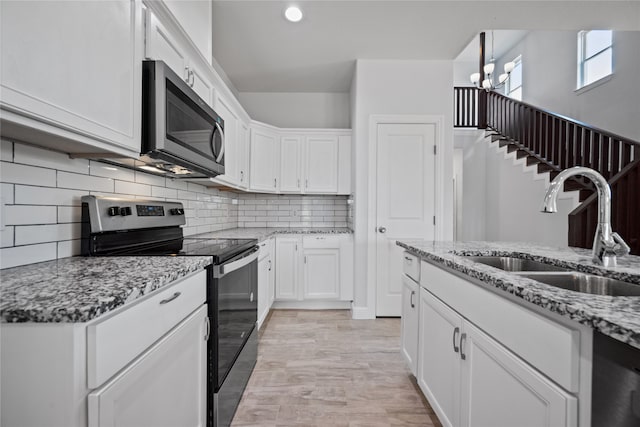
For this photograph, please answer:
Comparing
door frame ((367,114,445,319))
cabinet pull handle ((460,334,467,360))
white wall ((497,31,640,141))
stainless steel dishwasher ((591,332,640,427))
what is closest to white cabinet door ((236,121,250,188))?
door frame ((367,114,445,319))

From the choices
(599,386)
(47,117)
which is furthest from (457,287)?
(47,117)

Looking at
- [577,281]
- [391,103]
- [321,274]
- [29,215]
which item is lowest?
[321,274]

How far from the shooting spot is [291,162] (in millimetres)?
3965

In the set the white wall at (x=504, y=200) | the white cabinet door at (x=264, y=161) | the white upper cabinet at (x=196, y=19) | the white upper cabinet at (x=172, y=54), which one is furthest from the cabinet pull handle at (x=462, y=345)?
the white wall at (x=504, y=200)

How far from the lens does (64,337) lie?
681mm

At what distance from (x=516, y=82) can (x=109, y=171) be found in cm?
836

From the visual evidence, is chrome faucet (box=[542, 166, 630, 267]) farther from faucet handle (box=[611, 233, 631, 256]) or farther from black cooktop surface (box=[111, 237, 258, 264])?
black cooktop surface (box=[111, 237, 258, 264])

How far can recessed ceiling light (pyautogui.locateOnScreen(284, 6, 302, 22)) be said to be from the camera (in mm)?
2587

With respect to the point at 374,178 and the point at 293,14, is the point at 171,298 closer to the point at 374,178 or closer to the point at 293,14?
the point at 293,14

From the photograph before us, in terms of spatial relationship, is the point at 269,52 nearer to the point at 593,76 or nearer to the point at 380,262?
the point at 380,262

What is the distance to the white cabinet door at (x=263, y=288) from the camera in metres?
2.71

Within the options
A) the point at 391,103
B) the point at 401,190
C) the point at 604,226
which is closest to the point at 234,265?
the point at 604,226

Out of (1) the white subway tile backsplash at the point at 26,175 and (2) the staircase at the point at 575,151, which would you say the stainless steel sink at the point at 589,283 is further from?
(2) the staircase at the point at 575,151

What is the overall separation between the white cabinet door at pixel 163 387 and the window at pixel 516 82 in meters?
8.14
